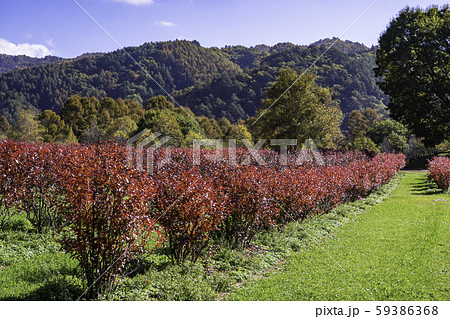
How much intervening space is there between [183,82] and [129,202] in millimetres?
134799

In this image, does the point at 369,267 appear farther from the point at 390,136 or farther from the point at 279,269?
the point at 390,136

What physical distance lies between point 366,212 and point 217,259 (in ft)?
28.1

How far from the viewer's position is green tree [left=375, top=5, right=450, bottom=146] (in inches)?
961

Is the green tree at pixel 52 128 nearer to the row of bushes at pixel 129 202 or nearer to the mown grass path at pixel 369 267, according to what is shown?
the row of bushes at pixel 129 202

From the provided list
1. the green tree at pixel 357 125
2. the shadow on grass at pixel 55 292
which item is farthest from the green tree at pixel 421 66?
the green tree at pixel 357 125

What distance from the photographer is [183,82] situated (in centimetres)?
13462

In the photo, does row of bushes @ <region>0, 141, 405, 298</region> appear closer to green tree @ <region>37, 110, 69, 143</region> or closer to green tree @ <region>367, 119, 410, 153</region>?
green tree @ <region>37, 110, 69, 143</region>

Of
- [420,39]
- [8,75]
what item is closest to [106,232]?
[420,39]

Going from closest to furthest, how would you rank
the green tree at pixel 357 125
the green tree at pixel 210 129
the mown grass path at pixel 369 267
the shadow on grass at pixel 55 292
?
the shadow on grass at pixel 55 292, the mown grass path at pixel 369 267, the green tree at pixel 210 129, the green tree at pixel 357 125

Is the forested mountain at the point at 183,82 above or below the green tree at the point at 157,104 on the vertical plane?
above

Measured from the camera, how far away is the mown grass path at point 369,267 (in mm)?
5348

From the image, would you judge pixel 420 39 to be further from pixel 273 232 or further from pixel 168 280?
pixel 168 280

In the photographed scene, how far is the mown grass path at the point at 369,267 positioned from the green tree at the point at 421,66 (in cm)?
1873

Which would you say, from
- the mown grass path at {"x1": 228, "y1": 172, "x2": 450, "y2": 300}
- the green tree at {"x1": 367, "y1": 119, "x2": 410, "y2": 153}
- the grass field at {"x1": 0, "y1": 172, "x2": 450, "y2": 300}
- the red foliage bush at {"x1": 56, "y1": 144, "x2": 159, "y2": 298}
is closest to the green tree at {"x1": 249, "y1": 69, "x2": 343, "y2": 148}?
the mown grass path at {"x1": 228, "y1": 172, "x2": 450, "y2": 300}
